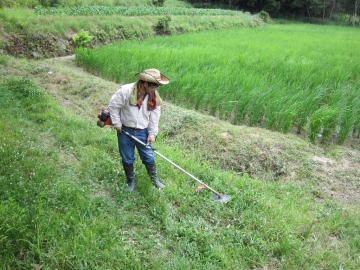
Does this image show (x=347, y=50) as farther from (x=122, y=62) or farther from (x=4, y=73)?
(x=4, y=73)

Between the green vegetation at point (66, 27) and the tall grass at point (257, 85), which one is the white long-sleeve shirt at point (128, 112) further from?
the green vegetation at point (66, 27)

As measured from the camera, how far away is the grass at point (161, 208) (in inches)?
89.8

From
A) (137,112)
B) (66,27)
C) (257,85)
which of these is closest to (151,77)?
(137,112)

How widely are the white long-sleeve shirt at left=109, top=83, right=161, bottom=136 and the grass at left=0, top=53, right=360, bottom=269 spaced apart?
2.29ft

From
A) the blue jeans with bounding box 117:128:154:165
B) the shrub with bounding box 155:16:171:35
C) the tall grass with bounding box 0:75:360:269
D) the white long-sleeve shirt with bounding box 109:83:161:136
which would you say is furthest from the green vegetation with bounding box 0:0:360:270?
the shrub with bounding box 155:16:171:35

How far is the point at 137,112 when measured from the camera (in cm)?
289

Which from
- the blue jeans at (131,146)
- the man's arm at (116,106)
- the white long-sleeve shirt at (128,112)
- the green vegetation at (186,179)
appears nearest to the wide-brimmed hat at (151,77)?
the white long-sleeve shirt at (128,112)

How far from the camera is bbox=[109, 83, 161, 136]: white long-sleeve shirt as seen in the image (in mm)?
2830

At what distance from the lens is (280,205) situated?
303cm

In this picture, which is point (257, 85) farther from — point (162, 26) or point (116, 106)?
point (162, 26)

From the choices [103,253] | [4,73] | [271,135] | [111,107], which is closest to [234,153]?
[271,135]

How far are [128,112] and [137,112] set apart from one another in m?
0.09

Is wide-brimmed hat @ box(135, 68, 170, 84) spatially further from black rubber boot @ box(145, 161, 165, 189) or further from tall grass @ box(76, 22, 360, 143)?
tall grass @ box(76, 22, 360, 143)

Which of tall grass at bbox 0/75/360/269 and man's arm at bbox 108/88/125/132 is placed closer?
tall grass at bbox 0/75/360/269
